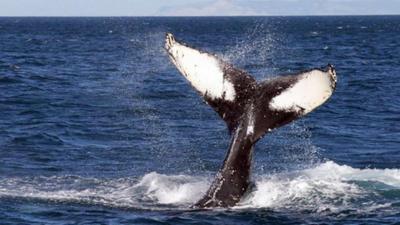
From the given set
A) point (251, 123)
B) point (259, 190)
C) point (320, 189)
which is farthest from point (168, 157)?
point (251, 123)

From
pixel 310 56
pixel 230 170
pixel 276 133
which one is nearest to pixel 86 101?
pixel 276 133

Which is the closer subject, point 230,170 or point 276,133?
point 230,170

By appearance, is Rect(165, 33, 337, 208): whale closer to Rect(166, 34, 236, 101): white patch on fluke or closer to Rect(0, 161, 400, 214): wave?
Rect(166, 34, 236, 101): white patch on fluke

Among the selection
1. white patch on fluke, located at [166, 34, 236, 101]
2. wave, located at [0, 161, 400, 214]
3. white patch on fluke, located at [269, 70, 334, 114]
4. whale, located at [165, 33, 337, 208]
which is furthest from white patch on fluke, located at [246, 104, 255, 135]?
wave, located at [0, 161, 400, 214]

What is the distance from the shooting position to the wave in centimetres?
1168

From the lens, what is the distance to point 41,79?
35.4 metres

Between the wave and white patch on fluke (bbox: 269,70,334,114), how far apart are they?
1.34 metres

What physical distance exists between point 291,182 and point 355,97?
1617 centimetres

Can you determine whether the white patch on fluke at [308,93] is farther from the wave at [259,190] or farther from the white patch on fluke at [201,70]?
the wave at [259,190]

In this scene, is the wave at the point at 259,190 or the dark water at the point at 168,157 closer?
the dark water at the point at 168,157

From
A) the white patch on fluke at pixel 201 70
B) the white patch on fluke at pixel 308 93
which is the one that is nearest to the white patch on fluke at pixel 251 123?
the white patch on fluke at pixel 201 70

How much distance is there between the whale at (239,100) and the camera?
33.0ft

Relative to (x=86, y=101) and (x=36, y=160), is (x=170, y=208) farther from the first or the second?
(x=86, y=101)

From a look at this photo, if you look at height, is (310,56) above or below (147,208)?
above
